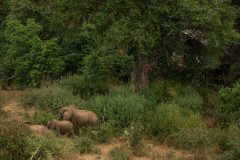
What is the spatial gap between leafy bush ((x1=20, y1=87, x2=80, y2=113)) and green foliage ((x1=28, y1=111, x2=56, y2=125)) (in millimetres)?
654

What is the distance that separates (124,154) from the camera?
11.5 metres

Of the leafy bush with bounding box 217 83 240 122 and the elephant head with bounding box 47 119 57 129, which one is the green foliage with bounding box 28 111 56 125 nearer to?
the elephant head with bounding box 47 119 57 129

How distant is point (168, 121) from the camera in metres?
13.8

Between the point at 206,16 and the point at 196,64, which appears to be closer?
the point at 206,16

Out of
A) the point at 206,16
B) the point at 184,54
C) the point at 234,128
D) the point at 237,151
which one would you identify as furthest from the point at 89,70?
the point at 237,151

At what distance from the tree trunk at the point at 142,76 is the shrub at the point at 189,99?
1.19 m

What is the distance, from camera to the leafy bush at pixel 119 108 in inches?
563

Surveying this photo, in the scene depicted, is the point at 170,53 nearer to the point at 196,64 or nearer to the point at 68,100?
the point at 196,64

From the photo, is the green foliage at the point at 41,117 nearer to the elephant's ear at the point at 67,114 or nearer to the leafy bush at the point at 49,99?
the leafy bush at the point at 49,99

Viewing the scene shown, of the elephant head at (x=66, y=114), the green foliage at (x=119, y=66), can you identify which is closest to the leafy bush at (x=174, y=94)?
the green foliage at (x=119, y=66)

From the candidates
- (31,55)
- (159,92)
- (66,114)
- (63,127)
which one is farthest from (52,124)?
(31,55)

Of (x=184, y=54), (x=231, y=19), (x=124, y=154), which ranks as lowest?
(x=124, y=154)

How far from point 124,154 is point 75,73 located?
8906 mm

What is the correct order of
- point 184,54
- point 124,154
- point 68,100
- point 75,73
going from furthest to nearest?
point 75,73 < point 184,54 < point 68,100 < point 124,154
